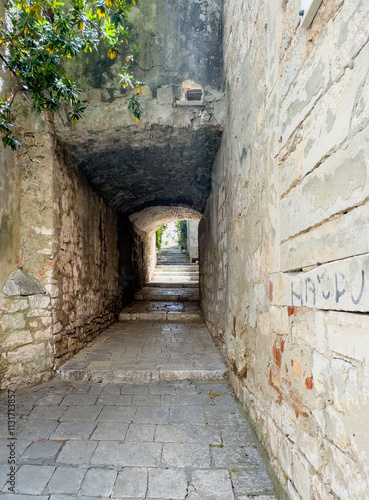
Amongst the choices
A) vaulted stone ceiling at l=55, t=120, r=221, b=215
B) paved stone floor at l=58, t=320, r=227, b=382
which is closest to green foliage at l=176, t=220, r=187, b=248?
vaulted stone ceiling at l=55, t=120, r=221, b=215

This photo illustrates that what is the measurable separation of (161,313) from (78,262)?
93.8 inches

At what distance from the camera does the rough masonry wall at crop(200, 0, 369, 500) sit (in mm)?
936

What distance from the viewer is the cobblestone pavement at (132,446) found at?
1.56 meters

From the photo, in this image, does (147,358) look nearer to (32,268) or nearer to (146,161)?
(32,268)

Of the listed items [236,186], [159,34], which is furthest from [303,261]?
[159,34]

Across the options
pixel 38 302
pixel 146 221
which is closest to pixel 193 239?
pixel 146 221

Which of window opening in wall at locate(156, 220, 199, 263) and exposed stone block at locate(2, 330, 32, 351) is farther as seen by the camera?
window opening in wall at locate(156, 220, 199, 263)

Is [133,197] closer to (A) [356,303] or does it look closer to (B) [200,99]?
(B) [200,99]

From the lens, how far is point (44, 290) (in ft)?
9.78

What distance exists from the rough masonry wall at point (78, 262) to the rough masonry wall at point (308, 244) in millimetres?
2009

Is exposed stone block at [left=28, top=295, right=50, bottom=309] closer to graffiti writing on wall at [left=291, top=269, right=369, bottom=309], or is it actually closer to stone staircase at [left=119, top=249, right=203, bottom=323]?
graffiti writing on wall at [left=291, top=269, right=369, bottom=309]

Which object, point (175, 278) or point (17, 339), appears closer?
point (17, 339)

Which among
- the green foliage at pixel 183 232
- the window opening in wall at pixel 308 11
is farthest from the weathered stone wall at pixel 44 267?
the green foliage at pixel 183 232

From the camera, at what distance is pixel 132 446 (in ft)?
6.24
